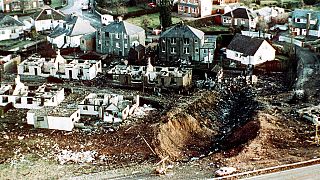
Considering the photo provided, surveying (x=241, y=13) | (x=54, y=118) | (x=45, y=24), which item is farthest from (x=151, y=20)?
(x=54, y=118)

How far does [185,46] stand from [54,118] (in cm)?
1672

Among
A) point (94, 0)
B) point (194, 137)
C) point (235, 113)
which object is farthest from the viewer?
point (94, 0)

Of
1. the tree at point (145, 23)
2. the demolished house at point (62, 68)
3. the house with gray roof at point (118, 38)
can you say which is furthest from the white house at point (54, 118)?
the tree at point (145, 23)

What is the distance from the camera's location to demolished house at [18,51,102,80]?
48.9 meters

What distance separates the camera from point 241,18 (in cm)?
6256

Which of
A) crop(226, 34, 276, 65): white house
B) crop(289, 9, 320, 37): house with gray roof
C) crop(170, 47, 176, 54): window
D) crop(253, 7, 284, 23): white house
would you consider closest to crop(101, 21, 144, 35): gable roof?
crop(170, 47, 176, 54): window

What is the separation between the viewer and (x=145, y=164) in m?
33.5

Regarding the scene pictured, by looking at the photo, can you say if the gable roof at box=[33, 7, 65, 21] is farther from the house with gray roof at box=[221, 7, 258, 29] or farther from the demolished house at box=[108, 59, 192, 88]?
the demolished house at box=[108, 59, 192, 88]

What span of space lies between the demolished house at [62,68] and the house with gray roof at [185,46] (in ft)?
20.2

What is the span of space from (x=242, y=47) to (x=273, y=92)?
7.11 m

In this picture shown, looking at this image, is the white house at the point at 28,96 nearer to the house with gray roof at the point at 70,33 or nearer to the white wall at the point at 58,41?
the house with gray roof at the point at 70,33

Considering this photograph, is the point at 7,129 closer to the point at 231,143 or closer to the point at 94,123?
the point at 94,123

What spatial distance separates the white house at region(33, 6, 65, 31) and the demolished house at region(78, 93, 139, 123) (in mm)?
22349

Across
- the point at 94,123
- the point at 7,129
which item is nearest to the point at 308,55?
the point at 94,123
